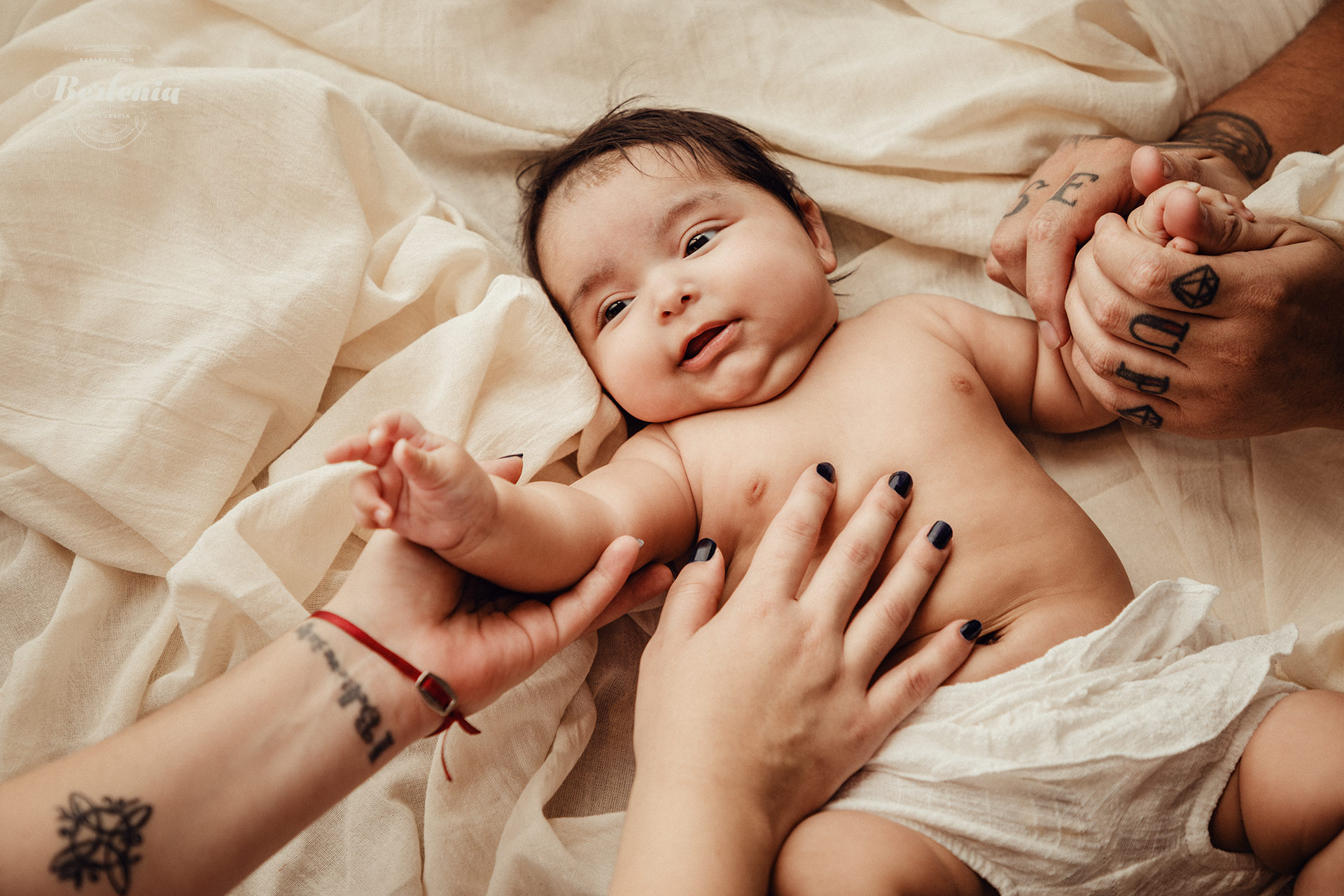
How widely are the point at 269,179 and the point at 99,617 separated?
82cm

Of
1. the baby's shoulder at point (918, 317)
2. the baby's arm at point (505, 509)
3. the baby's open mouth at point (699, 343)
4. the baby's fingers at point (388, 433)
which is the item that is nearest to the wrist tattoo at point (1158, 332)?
the baby's shoulder at point (918, 317)

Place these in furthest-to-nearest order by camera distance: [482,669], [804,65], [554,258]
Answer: [804,65] → [554,258] → [482,669]

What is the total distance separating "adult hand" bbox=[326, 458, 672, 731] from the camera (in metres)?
1.06

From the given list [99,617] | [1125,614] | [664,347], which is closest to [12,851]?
[99,617]

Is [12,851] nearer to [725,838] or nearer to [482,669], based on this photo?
[482,669]

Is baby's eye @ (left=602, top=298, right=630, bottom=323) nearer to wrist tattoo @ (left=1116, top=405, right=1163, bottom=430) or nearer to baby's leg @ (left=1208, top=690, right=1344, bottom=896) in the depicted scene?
wrist tattoo @ (left=1116, top=405, right=1163, bottom=430)

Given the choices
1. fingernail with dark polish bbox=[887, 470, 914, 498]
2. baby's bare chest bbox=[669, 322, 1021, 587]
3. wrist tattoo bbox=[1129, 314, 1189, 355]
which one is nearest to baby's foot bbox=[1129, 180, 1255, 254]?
wrist tattoo bbox=[1129, 314, 1189, 355]

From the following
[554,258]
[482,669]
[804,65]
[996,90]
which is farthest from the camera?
[804,65]

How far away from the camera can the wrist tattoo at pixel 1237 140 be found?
5.67 ft

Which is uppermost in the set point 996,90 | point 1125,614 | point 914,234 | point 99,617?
point 996,90

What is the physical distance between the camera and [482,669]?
108cm

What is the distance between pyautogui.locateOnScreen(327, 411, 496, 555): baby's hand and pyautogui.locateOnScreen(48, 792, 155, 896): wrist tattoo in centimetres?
43

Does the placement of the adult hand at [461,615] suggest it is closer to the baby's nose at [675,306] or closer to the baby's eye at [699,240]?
the baby's nose at [675,306]

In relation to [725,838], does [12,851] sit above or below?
above
